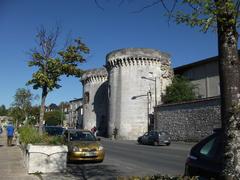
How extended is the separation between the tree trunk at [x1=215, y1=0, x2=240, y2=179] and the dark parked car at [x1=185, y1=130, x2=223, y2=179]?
3.62 feet

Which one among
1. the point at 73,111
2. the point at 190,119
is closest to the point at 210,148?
the point at 190,119

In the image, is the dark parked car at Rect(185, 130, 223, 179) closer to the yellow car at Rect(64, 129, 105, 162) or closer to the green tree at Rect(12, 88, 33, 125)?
Result: the yellow car at Rect(64, 129, 105, 162)

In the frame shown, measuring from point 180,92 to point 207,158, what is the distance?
41277mm

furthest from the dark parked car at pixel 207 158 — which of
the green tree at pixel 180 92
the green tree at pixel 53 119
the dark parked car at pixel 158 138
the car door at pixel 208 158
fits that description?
the green tree at pixel 53 119

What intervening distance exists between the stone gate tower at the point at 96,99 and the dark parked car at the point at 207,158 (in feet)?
Answer: 182

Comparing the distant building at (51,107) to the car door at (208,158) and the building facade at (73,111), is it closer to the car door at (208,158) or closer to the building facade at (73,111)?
the building facade at (73,111)

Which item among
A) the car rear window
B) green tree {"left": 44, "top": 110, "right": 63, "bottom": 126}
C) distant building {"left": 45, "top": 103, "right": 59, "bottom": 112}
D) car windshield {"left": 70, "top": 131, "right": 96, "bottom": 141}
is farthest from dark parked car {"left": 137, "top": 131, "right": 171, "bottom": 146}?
distant building {"left": 45, "top": 103, "right": 59, "bottom": 112}

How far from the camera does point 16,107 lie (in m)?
49.3

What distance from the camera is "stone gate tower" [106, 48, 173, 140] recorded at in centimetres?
4828

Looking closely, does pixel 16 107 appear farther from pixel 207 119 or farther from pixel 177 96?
pixel 207 119

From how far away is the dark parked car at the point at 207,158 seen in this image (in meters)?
5.24

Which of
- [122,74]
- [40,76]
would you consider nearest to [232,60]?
[40,76]

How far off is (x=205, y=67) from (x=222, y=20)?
43816mm

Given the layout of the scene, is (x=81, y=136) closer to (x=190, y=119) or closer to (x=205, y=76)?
(x=190, y=119)
